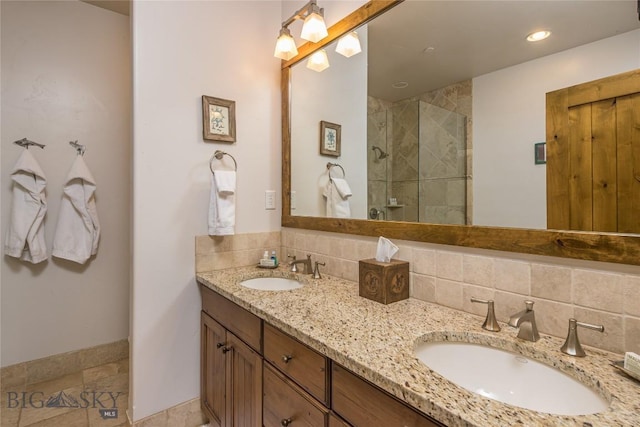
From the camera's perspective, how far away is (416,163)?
130 centimetres

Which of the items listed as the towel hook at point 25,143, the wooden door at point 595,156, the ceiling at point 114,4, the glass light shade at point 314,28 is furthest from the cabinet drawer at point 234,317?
the ceiling at point 114,4

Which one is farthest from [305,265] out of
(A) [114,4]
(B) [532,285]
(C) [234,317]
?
(A) [114,4]

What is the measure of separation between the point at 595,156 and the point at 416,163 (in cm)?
58

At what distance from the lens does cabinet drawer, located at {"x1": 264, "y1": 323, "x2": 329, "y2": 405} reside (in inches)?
34.2

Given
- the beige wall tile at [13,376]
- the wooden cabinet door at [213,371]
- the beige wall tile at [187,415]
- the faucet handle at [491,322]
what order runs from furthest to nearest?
the beige wall tile at [13,376]
the beige wall tile at [187,415]
the wooden cabinet door at [213,371]
the faucet handle at [491,322]

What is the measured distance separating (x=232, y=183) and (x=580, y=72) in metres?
1.48

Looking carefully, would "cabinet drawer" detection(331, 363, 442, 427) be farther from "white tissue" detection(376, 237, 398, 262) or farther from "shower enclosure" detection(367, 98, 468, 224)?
"shower enclosure" detection(367, 98, 468, 224)

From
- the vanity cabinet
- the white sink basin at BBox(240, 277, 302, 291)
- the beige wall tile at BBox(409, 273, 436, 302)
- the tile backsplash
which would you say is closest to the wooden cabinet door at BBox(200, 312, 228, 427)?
the vanity cabinet

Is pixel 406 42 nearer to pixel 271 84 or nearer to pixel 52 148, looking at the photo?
pixel 271 84

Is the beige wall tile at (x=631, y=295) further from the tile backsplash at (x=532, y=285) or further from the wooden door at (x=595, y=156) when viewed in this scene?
→ the wooden door at (x=595, y=156)

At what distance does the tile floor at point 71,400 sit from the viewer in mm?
1706

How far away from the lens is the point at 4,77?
1.93 m

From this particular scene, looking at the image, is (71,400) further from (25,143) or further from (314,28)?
(314,28)

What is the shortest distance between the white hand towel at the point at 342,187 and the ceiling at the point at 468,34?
46 centimetres
